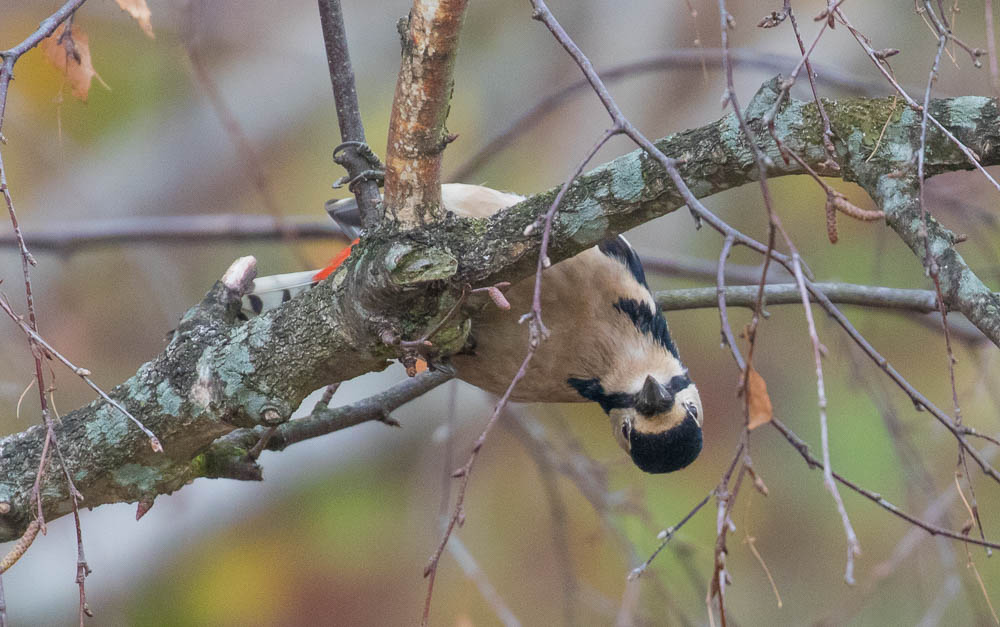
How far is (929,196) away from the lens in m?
2.74

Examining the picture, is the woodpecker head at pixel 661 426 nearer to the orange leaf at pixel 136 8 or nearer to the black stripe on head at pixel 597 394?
the black stripe on head at pixel 597 394

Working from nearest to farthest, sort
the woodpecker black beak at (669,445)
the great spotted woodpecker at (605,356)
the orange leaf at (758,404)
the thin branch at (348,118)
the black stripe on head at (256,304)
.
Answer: the orange leaf at (758,404) < the thin branch at (348,118) < the great spotted woodpecker at (605,356) < the woodpecker black beak at (669,445) < the black stripe on head at (256,304)

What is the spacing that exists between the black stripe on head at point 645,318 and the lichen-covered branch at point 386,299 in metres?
0.62

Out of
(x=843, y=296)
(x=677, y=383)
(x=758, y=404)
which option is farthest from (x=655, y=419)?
(x=758, y=404)

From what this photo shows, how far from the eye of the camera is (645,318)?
216 cm

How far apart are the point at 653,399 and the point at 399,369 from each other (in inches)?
92.4

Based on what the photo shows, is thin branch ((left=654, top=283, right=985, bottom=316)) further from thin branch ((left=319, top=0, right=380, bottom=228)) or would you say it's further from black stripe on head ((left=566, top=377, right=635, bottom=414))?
thin branch ((left=319, top=0, right=380, bottom=228))

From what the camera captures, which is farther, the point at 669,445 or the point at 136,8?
the point at 669,445

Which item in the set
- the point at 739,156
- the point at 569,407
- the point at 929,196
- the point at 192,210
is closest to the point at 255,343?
the point at 739,156

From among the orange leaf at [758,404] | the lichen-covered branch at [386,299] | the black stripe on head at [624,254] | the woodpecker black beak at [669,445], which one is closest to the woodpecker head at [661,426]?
the woodpecker black beak at [669,445]

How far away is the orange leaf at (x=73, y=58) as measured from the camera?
5.45ft

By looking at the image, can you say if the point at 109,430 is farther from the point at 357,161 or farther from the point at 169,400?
the point at 357,161

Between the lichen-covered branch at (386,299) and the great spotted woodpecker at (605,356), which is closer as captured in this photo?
the lichen-covered branch at (386,299)

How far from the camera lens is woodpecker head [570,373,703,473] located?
2098mm
